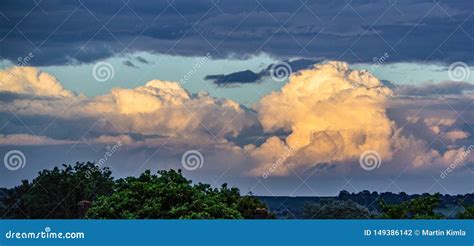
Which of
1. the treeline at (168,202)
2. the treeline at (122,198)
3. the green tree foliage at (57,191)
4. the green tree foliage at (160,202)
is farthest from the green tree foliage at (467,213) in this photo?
the green tree foliage at (57,191)

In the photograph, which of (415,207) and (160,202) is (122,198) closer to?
(160,202)

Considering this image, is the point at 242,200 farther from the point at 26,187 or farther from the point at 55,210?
the point at 26,187

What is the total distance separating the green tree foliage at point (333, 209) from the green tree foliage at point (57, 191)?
5758mm

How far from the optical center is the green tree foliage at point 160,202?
18.6 metres

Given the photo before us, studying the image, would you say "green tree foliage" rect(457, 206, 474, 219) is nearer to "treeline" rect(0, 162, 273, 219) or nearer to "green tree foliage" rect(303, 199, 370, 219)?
"green tree foliage" rect(303, 199, 370, 219)

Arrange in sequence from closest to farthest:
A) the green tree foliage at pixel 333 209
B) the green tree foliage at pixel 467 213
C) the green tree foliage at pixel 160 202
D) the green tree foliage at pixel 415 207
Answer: the green tree foliage at pixel 160 202 < the green tree foliage at pixel 467 213 < the green tree foliage at pixel 415 207 < the green tree foliage at pixel 333 209

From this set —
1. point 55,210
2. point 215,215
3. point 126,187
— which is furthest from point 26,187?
point 215,215

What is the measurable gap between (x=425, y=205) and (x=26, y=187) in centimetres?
1204

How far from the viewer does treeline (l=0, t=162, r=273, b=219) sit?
18.8 meters

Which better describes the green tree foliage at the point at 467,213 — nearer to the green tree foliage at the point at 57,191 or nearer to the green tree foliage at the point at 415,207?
the green tree foliage at the point at 415,207

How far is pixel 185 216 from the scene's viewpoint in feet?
60.1

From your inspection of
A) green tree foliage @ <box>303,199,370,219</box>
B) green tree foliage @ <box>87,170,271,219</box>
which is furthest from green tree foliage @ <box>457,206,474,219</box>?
green tree foliage @ <box>87,170,271,219</box>

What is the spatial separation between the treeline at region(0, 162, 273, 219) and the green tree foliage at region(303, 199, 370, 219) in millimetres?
2185
